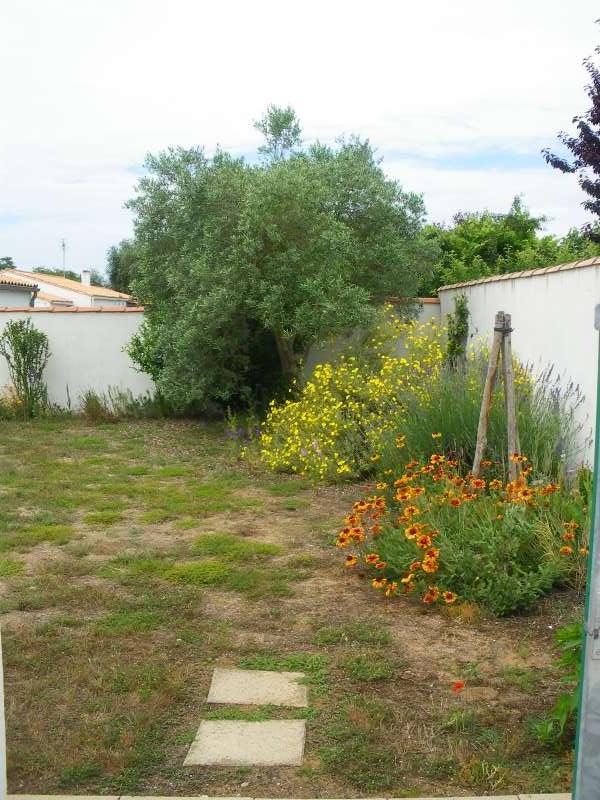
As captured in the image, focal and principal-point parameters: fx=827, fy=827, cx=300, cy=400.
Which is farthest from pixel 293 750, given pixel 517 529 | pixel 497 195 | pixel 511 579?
pixel 497 195

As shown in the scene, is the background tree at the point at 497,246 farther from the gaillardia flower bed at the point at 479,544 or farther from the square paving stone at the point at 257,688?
the square paving stone at the point at 257,688

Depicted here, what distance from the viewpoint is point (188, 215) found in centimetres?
1149

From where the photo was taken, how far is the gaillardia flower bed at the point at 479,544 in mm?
5004

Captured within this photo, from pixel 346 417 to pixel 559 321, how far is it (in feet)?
8.70

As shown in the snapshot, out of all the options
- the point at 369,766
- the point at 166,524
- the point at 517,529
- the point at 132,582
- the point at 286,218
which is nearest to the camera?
the point at 369,766

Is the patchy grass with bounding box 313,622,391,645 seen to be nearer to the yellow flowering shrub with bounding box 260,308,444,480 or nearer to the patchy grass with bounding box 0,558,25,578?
the patchy grass with bounding box 0,558,25,578

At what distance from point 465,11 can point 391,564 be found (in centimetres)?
368

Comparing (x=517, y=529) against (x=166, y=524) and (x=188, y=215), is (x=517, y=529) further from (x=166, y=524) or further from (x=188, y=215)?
(x=188, y=215)

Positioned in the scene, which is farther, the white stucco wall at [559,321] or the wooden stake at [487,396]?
the white stucco wall at [559,321]

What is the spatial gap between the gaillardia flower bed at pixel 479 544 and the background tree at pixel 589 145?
9.66 m

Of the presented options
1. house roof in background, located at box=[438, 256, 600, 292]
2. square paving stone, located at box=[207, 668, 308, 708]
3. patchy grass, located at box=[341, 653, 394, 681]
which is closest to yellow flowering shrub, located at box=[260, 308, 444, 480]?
house roof in background, located at box=[438, 256, 600, 292]

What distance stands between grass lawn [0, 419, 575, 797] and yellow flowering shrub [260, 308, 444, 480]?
1237mm

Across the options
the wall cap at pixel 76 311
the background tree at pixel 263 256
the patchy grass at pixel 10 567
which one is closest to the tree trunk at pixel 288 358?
the background tree at pixel 263 256

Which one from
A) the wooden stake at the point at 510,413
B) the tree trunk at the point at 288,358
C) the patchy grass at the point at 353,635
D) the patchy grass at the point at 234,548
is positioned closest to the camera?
the patchy grass at the point at 353,635
